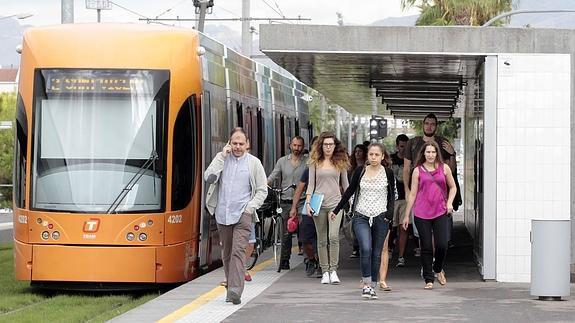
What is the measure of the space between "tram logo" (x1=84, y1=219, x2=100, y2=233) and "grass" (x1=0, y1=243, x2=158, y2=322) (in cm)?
80

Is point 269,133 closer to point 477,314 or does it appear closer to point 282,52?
point 282,52

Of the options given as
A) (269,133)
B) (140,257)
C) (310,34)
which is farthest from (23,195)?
(269,133)

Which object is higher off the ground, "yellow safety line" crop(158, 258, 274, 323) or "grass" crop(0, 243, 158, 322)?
"yellow safety line" crop(158, 258, 274, 323)

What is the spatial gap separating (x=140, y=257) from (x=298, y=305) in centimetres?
325

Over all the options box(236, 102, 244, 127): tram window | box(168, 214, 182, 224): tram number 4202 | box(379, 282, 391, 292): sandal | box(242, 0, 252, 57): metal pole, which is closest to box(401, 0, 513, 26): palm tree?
box(242, 0, 252, 57): metal pole

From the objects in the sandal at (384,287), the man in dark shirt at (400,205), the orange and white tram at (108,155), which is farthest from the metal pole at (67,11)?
the sandal at (384,287)

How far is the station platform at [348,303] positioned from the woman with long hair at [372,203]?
0.51 m

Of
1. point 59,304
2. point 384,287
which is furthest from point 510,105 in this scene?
point 59,304

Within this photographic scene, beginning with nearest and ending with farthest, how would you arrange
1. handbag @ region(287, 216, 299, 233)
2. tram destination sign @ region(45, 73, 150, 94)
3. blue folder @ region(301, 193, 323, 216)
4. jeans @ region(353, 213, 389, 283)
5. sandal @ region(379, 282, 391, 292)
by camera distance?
jeans @ region(353, 213, 389, 283), sandal @ region(379, 282, 391, 292), blue folder @ region(301, 193, 323, 216), handbag @ region(287, 216, 299, 233), tram destination sign @ region(45, 73, 150, 94)

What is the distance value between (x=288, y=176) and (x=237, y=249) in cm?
411

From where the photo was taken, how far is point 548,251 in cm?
Answer: 1349

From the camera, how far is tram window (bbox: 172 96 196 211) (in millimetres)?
16188

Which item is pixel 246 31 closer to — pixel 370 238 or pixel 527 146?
pixel 527 146

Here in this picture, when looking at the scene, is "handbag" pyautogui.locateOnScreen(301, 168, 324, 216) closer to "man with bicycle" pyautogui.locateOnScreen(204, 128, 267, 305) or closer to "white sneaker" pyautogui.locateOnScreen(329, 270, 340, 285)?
A: "white sneaker" pyautogui.locateOnScreen(329, 270, 340, 285)
